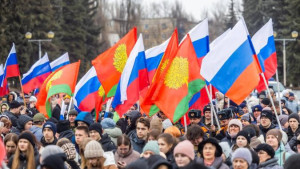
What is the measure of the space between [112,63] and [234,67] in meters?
3.53

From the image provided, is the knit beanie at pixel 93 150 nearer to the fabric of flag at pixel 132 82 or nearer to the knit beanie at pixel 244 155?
the knit beanie at pixel 244 155

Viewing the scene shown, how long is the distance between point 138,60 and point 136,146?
3060mm

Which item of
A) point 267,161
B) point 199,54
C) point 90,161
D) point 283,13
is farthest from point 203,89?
point 283,13

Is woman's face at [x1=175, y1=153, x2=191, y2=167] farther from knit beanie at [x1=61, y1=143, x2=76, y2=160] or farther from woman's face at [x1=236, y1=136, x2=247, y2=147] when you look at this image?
woman's face at [x1=236, y1=136, x2=247, y2=147]

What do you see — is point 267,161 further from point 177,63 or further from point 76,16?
point 76,16

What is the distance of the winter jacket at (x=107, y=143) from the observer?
10.1 meters

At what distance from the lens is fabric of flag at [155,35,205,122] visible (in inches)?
456

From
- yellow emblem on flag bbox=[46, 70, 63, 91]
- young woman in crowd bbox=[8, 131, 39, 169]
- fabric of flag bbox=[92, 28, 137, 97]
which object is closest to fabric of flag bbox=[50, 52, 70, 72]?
yellow emblem on flag bbox=[46, 70, 63, 91]

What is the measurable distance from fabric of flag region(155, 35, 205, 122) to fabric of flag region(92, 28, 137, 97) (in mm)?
2363

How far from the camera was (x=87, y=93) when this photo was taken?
14906mm

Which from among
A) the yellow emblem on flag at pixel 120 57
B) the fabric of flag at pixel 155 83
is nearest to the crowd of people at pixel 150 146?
the fabric of flag at pixel 155 83

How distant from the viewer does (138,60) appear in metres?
13.7

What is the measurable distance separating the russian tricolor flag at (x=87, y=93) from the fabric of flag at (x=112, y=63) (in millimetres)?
704

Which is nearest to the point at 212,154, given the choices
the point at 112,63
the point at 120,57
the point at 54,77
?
the point at 112,63
